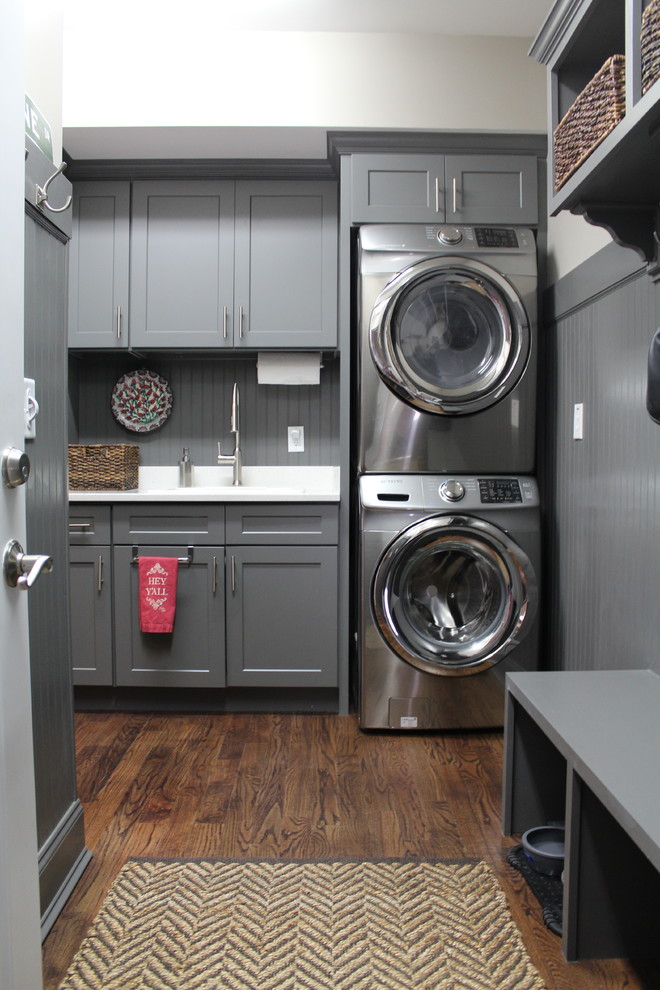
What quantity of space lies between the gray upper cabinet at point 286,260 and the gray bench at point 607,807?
1917 mm

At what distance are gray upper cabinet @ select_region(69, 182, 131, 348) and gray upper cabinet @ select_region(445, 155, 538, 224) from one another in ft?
4.60

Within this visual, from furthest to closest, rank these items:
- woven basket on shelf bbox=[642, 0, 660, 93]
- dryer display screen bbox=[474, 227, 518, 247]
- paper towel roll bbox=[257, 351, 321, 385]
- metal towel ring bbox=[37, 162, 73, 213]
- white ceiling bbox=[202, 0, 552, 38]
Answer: paper towel roll bbox=[257, 351, 321, 385]
dryer display screen bbox=[474, 227, 518, 247]
white ceiling bbox=[202, 0, 552, 38]
metal towel ring bbox=[37, 162, 73, 213]
woven basket on shelf bbox=[642, 0, 660, 93]

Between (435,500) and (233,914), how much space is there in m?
1.51

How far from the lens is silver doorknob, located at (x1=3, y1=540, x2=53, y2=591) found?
105 centimetres

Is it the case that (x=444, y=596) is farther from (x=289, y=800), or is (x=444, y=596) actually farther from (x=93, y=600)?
(x=93, y=600)

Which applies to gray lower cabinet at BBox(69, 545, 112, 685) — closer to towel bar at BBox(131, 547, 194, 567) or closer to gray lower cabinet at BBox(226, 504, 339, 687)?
towel bar at BBox(131, 547, 194, 567)

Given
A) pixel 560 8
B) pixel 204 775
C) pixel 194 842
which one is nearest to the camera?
pixel 560 8

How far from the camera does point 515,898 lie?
1688 mm

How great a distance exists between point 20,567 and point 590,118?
1.44m

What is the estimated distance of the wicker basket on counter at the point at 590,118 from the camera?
1.41 meters

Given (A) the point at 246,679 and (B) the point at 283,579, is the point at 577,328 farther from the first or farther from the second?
(A) the point at 246,679

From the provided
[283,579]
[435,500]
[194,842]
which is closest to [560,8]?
[435,500]

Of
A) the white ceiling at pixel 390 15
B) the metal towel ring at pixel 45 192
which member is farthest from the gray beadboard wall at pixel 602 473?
the metal towel ring at pixel 45 192

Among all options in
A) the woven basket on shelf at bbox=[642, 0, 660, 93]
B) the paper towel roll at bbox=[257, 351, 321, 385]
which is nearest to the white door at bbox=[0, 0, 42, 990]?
the woven basket on shelf at bbox=[642, 0, 660, 93]
